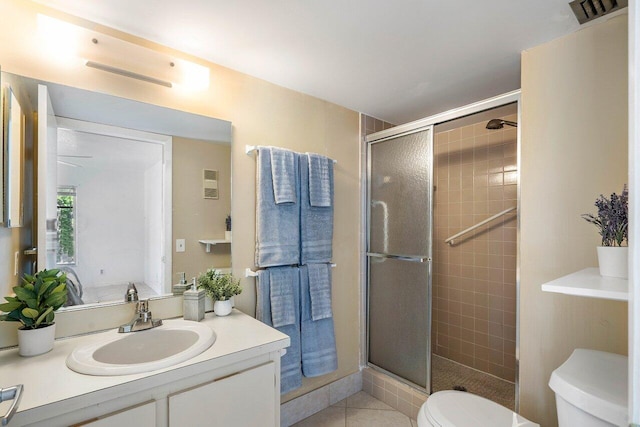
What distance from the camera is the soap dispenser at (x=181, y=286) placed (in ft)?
5.39

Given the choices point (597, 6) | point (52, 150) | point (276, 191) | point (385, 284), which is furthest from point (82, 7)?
point (385, 284)

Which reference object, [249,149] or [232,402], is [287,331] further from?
[249,149]

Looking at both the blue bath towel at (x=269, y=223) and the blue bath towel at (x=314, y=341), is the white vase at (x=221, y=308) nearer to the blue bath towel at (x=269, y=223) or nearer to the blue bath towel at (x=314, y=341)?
the blue bath towel at (x=269, y=223)

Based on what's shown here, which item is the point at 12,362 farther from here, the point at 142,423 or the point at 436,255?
the point at 436,255

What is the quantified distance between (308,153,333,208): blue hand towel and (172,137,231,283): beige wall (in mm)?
529

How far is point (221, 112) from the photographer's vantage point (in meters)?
1.82

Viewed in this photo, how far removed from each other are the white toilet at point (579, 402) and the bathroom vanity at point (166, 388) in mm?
753

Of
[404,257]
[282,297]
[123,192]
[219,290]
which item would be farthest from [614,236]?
[123,192]

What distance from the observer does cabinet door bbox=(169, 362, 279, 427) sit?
1.12 m

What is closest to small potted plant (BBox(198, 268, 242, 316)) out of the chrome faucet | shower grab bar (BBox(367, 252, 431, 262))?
the chrome faucet

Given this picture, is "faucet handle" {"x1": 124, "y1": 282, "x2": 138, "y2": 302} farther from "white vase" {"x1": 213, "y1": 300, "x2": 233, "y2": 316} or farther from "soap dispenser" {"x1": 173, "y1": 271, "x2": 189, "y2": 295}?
"white vase" {"x1": 213, "y1": 300, "x2": 233, "y2": 316}

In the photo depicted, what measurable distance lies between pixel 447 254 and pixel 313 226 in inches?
59.4

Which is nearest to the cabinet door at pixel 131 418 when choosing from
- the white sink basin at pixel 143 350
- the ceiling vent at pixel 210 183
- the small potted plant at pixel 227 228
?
the white sink basin at pixel 143 350

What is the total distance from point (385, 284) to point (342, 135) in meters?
1.18
